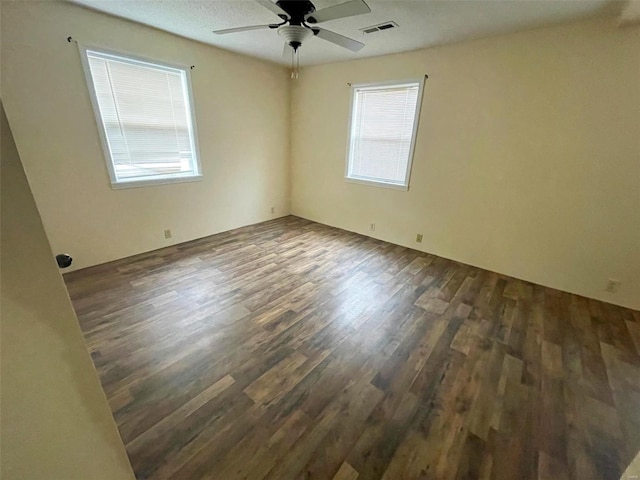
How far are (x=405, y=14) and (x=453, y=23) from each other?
A: 0.51 m

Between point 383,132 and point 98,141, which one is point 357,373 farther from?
point 98,141

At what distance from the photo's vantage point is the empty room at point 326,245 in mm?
1314

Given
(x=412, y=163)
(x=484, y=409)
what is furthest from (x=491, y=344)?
(x=412, y=163)

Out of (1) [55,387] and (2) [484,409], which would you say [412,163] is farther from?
(1) [55,387]

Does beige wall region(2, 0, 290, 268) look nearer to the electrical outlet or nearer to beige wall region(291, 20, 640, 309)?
beige wall region(291, 20, 640, 309)

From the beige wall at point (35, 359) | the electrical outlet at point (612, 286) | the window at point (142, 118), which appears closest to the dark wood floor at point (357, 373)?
the electrical outlet at point (612, 286)

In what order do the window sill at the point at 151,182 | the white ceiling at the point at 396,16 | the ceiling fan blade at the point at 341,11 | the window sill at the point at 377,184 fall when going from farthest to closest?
the window sill at the point at 377,184
the window sill at the point at 151,182
the white ceiling at the point at 396,16
the ceiling fan blade at the point at 341,11

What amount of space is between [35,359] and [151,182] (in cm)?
335

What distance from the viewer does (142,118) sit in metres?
3.16

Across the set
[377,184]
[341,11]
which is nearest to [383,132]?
[377,184]

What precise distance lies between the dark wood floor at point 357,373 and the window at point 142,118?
1234mm

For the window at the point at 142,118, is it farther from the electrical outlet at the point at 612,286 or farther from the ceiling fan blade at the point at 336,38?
the electrical outlet at the point at 612,286

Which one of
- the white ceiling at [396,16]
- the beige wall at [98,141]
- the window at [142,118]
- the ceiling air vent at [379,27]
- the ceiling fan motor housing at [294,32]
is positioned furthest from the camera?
the window at [142,118]

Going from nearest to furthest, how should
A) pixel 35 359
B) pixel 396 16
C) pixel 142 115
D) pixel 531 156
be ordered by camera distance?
pixel 35 359 < pixel 396 16 < pixel 531 156 < pixel 142 115
